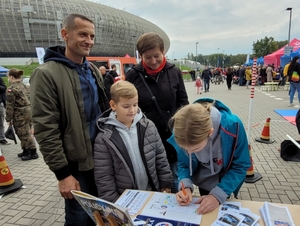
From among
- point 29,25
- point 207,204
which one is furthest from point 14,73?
point 29,25

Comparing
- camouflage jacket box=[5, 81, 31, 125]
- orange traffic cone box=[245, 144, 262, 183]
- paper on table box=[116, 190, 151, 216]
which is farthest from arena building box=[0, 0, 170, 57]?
paper on table box=[116, 190, 151, 216]

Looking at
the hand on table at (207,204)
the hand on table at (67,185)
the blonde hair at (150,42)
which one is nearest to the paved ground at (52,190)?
the hand on table at (67,185)

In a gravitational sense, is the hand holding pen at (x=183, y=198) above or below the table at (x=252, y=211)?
above

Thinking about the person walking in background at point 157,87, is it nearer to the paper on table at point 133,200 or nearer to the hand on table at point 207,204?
the paper on table at point 133,200

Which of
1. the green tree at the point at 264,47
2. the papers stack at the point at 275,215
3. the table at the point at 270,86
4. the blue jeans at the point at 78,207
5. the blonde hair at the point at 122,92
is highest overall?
the green tree at the point at 264,47

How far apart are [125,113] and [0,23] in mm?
62580

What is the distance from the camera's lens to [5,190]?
364cm

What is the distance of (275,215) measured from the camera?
50.4 inches

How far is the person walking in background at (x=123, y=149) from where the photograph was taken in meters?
1.79

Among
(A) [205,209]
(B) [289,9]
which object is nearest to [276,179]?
(A) [205,209]

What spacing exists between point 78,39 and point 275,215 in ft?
5.80

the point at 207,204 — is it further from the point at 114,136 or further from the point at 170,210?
the point at 114,136

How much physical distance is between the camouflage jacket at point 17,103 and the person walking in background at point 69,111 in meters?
3.46

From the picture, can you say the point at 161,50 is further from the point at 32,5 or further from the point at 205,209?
the point at 32,5
